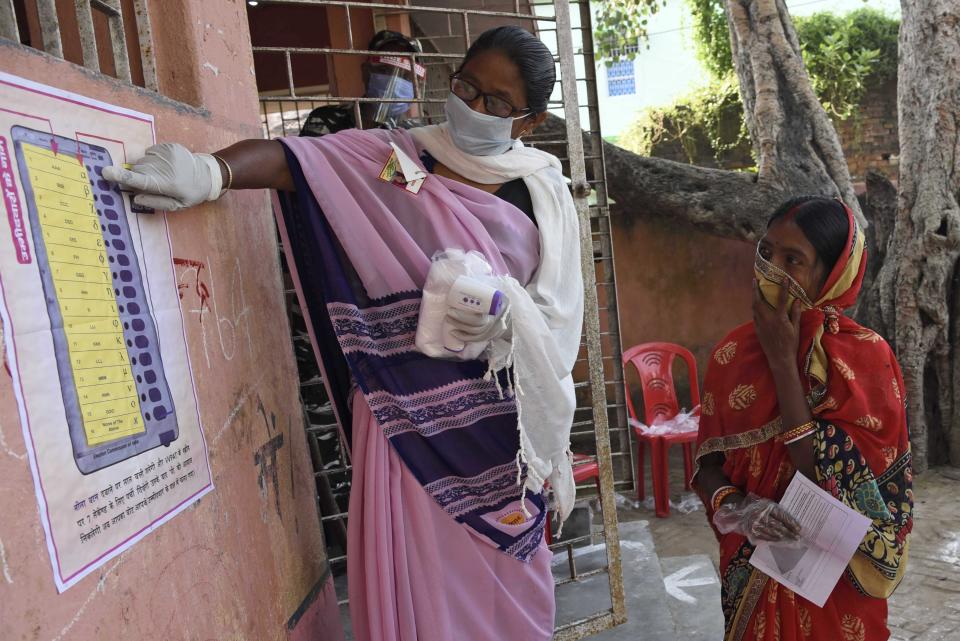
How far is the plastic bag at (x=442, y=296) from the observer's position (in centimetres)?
145

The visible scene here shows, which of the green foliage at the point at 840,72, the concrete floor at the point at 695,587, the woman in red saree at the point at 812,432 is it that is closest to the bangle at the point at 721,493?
the woman in red saree at the point at 812,432

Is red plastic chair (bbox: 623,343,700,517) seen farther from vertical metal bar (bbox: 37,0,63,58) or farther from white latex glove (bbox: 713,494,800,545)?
vertical metal bar (bbox: 37,0,63,58)

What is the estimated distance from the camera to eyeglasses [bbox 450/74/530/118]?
1623 mm

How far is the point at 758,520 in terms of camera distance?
1.82 m

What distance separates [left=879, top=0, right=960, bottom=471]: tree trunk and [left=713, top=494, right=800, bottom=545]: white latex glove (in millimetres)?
4448

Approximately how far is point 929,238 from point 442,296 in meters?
5.23

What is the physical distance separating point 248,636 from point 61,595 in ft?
1.94

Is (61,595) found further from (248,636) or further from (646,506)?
(646,506)

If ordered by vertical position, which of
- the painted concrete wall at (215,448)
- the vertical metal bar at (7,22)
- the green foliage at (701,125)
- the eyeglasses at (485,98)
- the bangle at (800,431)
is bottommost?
the bangle at (800,431)

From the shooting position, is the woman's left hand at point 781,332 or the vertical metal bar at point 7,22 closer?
the vertical metal bar at point 7,22

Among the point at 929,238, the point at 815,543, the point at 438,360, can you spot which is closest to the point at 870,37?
the point at 929,238

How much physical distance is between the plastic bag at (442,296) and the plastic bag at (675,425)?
3.89 metres

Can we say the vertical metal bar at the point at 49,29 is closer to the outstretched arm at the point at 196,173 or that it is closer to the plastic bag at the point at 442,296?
the outstretched arm at the point at 196,173

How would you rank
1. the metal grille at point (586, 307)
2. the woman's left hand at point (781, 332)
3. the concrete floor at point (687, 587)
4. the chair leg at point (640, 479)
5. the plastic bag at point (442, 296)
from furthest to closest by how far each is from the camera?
the chair leg at point (640, 479) < the concrete floor at point (687, 587) < the metal grille at point (586, 307) < the woman's left hand at point (781, 332) < the plastic bag at point (442, 296)
